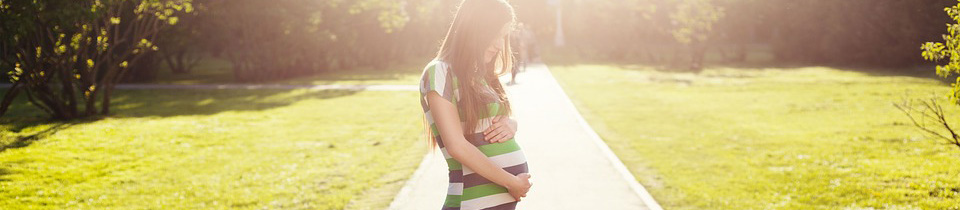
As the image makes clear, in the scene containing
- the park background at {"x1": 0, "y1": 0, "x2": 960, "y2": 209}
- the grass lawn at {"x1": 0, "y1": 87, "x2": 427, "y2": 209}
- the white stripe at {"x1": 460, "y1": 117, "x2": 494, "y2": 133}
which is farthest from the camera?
the park background at {"x1": 0, "y1": 0, "x2": 960, "y2": 209}

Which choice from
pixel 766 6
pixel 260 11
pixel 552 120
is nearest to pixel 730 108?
pixel 552 120

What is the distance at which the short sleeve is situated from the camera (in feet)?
A: 9.42

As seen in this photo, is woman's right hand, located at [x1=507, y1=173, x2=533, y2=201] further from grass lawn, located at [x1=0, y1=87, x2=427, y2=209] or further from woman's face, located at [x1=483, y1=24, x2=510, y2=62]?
grass lawn, located at [x1=0, y1=87, x2=427, y2=209]

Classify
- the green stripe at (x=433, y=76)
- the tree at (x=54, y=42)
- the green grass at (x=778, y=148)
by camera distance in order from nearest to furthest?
the green stripe at (x=433, y=76) → the green grass at (x=778, y=148) → the tree at (x=54, y=42)

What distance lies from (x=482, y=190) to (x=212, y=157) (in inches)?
326

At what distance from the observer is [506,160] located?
306 cm

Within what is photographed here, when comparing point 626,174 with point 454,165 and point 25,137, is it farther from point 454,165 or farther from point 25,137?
point 25,137

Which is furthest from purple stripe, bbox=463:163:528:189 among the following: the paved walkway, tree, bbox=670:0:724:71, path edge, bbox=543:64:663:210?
tree, bbox=670:0:724:71

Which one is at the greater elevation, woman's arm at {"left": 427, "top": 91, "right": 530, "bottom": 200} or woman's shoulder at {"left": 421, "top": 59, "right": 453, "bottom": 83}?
woman's shoulder at {"left": 421, "top": 59, "right": 453, "bottom": 83}

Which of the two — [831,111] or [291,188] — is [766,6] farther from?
[291,188]

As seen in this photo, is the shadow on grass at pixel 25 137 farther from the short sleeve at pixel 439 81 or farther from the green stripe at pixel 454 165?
the short sleeve at pixel 439 81

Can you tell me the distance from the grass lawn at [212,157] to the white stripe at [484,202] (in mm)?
4338

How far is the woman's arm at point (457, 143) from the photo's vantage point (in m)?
2.88

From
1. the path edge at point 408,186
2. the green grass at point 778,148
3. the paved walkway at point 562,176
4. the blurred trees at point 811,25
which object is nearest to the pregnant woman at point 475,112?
the paved walkway at point 562,176
